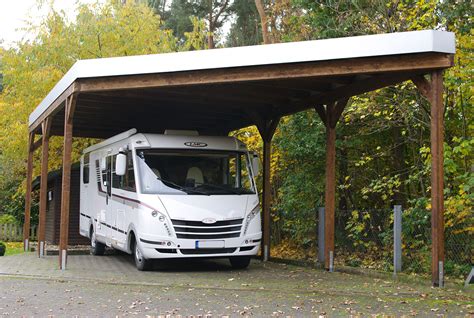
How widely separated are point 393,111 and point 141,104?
218 inches

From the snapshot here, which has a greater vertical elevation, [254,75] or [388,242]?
[254,75]

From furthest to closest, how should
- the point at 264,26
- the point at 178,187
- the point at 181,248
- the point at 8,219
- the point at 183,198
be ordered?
1. the point at 8,219
2. the point at 264,26
3. the point at 178,187
4. the point at 183,198
5. the point at 181,248

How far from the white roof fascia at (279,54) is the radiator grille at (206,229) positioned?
9.03 feet

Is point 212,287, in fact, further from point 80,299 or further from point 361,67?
point 361,67

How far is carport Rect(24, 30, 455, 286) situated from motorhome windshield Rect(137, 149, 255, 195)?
1235mm

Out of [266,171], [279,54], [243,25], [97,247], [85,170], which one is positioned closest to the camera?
[279,54]

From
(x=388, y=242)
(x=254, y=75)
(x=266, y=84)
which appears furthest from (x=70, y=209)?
(x=254, y=75)

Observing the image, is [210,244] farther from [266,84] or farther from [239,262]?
[266,84]

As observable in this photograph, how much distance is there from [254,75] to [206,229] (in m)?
2.97

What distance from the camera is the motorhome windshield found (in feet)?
39.1

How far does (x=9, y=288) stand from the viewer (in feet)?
32.1

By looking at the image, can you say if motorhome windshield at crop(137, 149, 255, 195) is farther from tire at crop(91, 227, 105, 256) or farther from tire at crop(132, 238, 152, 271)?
tire at crop(91, 227, 105, 256)

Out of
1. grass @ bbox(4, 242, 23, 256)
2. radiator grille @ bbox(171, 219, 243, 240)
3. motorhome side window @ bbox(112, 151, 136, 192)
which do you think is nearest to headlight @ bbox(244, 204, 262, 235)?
radiator grille @ bbox(171, 219, 243, 240)

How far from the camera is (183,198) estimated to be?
38.2 feet
